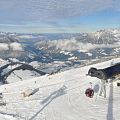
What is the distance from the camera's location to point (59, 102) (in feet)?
102

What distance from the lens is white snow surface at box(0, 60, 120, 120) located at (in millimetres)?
26891

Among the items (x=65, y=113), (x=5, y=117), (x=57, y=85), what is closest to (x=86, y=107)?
(x=65, y=113)

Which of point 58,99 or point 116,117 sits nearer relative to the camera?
point 116,117

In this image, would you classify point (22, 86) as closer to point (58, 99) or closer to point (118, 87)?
point (58, 99)

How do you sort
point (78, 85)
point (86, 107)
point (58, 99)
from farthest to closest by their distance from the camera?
1. point (78, 85)
2. point (58, 99)
3. point (86, 107)

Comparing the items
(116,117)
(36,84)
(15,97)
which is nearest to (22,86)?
(36,84)

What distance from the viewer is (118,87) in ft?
118

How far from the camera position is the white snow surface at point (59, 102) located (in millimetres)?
26891

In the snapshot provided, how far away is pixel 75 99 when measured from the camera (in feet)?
106

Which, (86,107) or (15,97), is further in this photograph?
(15,97)

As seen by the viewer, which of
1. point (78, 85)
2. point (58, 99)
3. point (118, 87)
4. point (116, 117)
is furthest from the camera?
point (78, 85)

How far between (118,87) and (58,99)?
7.36 m

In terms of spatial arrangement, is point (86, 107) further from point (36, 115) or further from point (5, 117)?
point (5, 117)

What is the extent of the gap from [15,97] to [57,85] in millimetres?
6913
